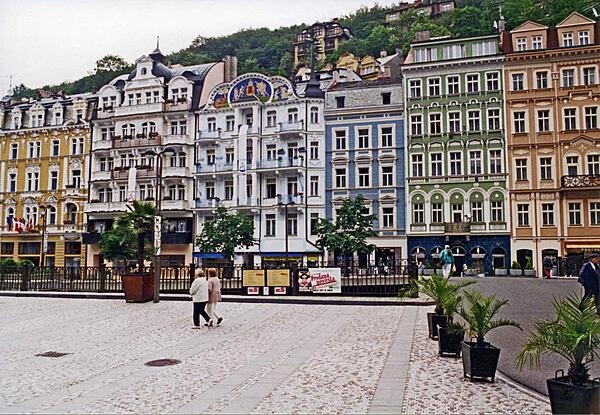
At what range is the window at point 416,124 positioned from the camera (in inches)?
1795

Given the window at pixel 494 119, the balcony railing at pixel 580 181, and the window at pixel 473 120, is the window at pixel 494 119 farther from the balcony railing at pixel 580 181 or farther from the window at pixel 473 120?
the balcony railing at pixel 580 181

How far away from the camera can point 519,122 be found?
43719 millimetres

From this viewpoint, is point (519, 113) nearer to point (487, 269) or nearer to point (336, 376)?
point (487, 269)

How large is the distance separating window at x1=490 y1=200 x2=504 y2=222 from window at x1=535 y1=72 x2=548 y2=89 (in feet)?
29.7

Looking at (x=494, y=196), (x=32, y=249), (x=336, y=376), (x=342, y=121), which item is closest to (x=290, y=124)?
(x=342, y=121)

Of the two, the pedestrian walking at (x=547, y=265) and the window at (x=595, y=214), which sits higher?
the window at (x=595, y=214)

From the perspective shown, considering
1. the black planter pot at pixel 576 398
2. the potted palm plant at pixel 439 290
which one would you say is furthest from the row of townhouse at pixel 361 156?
the black planter pot at pixel 576 398

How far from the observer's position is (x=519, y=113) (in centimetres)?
4378

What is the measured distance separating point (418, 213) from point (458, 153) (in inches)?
216

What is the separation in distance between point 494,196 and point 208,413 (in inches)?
1548

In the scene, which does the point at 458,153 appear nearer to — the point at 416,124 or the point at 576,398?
the point at 416,124

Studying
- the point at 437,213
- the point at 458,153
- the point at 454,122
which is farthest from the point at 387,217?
the point at 454,122

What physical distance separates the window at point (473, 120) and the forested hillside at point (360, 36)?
40.1 ft

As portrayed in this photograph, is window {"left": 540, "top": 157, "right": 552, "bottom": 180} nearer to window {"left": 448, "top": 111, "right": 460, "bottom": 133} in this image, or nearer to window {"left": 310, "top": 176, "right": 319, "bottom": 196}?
window {"left": 448, "top": 111, "right": 460, "bottom": 133}
